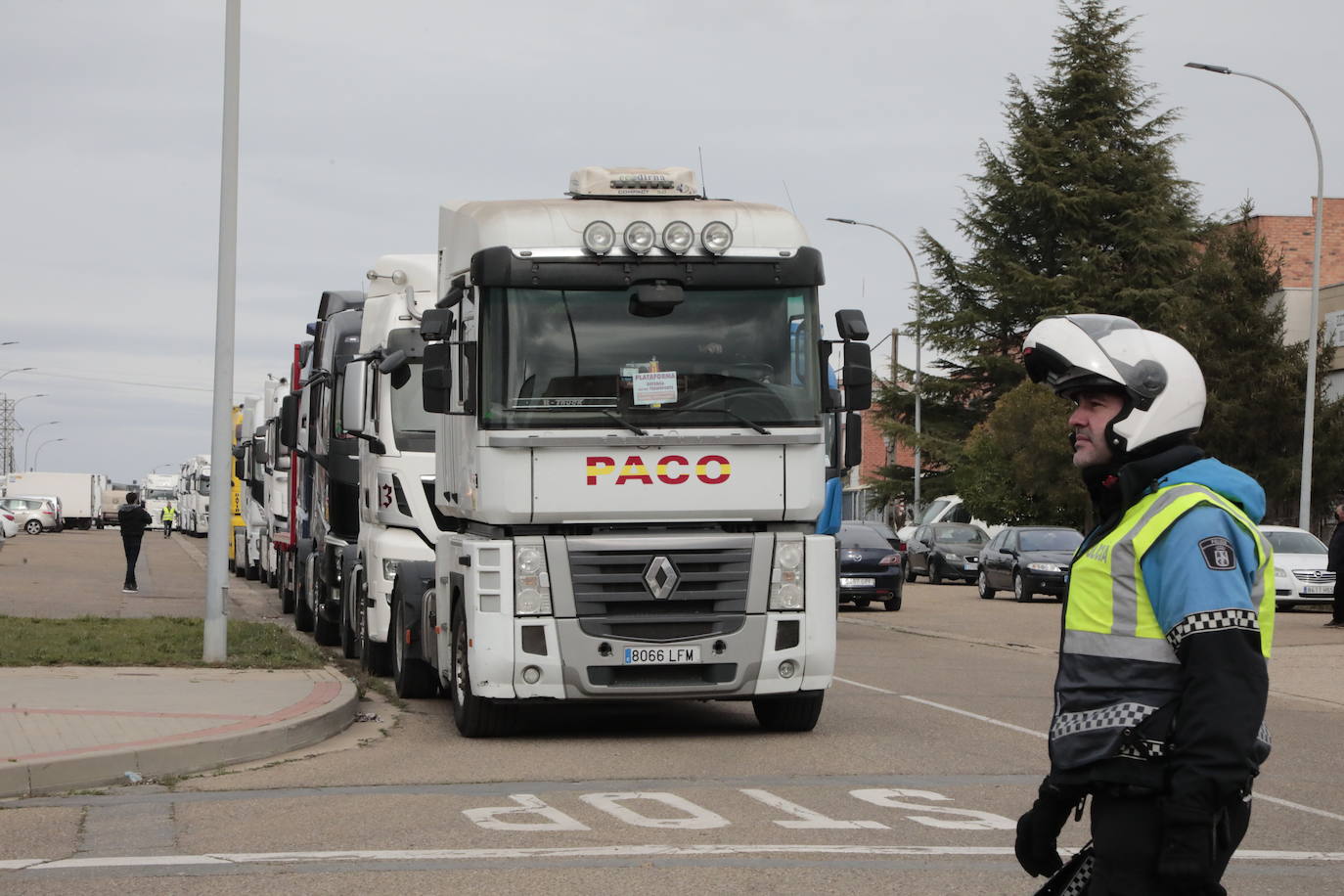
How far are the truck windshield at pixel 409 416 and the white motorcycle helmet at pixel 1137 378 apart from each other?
1184 cm

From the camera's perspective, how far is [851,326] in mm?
11875

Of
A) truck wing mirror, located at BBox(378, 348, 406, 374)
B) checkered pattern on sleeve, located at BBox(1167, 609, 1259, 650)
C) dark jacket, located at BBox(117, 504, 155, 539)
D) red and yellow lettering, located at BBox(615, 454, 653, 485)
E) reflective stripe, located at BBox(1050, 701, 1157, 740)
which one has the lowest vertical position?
dark jacket, located at BBox(117, 504, 155, 539)

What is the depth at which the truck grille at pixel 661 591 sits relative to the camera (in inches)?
462

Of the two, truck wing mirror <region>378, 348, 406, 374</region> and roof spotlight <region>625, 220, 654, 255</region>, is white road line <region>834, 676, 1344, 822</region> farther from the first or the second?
truck wing mirror <region>378, 348, 406, 374</region>

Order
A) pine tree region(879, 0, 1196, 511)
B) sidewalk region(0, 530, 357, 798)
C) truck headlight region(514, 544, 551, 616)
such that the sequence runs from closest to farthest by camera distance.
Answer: sidewalk region(0, 530, 357, 798)
truck headlight region(514, 544, 551, 616)
pine tree region(879, 0, 1196, 511)

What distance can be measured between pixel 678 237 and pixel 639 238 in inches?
9.7

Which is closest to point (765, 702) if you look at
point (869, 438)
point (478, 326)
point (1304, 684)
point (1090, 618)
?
point (478, 326)

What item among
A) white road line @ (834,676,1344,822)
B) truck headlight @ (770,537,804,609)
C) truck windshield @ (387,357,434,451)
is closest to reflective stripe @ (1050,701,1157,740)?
white road line @ (834,676,1344,822)

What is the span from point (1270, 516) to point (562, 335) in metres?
38.6

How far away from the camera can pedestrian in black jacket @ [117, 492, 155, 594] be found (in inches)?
1232

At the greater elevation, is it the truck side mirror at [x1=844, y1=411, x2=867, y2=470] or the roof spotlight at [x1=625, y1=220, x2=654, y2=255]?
the roof spotlight at [x1=625, y1=220, x2=654, y2=255]

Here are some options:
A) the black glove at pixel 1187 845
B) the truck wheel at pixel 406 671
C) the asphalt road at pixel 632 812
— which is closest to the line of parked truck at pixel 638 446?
the asphalt road at pixel 632 812

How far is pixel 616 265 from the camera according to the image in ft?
38.9

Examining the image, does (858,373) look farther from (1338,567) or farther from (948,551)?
(948,551)
